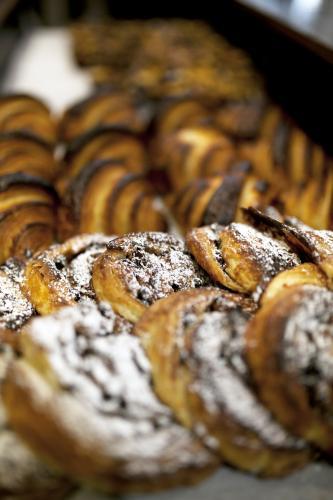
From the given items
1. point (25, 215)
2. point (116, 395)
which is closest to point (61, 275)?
point (25, 215)

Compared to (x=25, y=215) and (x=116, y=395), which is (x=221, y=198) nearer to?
(x=25, y=215)

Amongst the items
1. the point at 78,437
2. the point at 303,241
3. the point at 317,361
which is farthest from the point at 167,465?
the point at 303,241

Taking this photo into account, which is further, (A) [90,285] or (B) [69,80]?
(B) [69,80]

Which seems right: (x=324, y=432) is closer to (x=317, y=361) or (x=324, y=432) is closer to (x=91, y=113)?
(x=317, y=361)

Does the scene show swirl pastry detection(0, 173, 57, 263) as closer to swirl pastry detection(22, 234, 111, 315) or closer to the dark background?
swirl pastry detection(22, 234, 111, 315)

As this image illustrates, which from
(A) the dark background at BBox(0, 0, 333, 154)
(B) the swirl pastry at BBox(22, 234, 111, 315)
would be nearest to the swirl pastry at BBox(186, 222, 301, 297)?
(B) the swirl pastry at BBox(22, 234, 111, 315)

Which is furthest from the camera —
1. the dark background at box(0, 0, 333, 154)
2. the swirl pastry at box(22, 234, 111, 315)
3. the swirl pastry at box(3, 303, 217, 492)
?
the dark background at box(0, 0, 333, 154)
